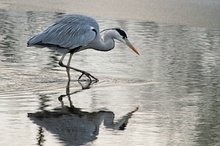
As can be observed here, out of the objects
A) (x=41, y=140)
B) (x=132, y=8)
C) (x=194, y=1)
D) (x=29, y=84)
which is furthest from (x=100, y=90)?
(x=194, y=1)

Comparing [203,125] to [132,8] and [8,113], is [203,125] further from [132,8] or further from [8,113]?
[132,8]

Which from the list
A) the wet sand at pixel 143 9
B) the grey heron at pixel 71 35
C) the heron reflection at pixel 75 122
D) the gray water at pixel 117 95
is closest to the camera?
the heron reflection at pixel 75 122

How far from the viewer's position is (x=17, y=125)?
8.49m

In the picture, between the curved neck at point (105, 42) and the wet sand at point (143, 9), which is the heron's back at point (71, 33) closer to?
the curved neck at point (105, 42)

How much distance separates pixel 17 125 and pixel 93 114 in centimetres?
115

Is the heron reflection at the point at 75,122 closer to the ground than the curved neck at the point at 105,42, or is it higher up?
closer to the ground

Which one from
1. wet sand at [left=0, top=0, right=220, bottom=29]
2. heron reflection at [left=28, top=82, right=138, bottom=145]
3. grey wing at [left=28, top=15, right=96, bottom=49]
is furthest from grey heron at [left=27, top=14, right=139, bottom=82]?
wet sand at [left=0, top=0, right=220, bottom=29]

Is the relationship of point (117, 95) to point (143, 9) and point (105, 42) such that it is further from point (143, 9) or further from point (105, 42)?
point (143, 9)

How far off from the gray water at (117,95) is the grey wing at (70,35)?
1.64 feet

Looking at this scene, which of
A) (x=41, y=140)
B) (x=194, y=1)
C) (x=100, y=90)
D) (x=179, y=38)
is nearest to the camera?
(x=41, y=140)

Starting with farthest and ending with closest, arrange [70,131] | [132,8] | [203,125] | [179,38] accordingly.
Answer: [132,8] → [179,38] → [203,125] → [70,131]

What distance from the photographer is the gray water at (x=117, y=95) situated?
8250mm

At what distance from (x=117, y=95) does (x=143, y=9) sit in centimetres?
1226

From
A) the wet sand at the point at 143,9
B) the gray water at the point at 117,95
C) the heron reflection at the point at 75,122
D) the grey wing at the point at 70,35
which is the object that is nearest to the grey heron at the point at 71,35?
the grey wing at the point at 70,35
